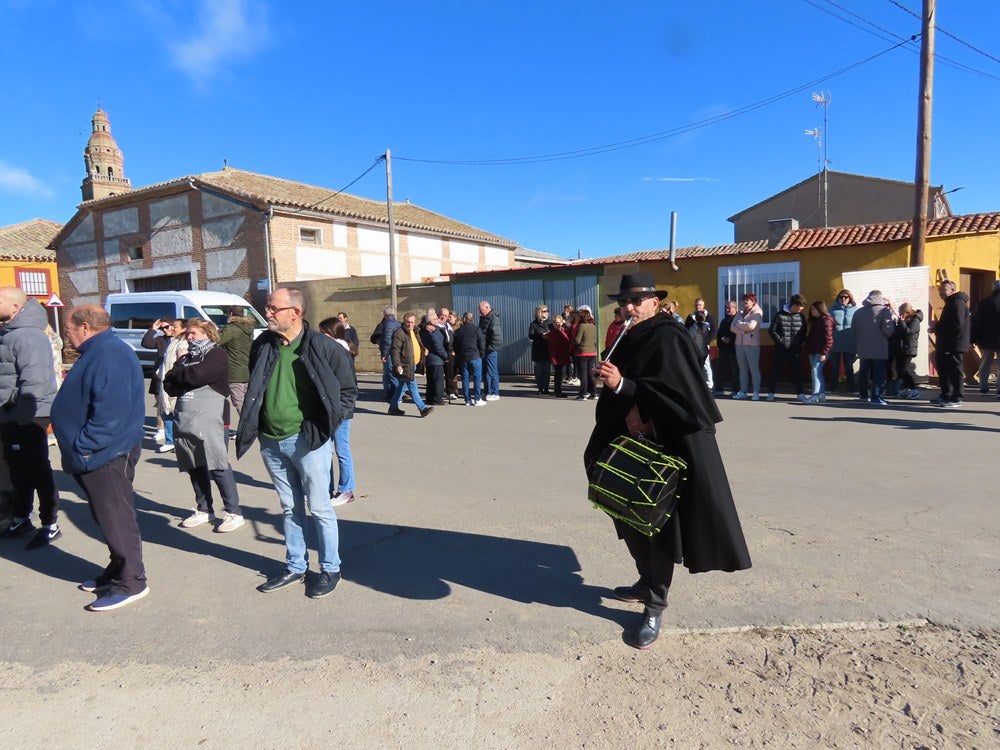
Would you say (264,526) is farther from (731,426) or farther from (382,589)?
(731,426)

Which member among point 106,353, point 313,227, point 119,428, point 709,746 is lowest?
point 709,746

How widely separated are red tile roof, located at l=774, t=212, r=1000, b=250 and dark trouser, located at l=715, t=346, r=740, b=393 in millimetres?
2520

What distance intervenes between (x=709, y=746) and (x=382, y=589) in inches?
80.3

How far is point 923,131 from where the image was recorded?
1176 centimetres

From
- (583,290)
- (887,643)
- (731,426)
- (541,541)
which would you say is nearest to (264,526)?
(541,541)

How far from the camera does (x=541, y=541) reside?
459 cm

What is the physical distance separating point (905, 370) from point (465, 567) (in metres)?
9.52

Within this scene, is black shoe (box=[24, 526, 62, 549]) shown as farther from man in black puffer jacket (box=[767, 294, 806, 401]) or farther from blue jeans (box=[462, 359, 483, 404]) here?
man in black puffer jacket (box=[767, 294, 806, 401])

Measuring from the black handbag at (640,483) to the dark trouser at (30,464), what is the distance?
409 centimetres

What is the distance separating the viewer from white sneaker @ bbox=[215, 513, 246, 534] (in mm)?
5023

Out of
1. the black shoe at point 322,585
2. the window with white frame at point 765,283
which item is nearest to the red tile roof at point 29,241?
the window with white frame at point 765,283

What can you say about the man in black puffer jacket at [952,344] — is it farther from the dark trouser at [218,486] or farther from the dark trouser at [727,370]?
the dark trouser at [218,486]

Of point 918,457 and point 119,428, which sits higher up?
point 119,428

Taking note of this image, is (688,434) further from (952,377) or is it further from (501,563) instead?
(952,377)
